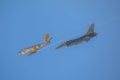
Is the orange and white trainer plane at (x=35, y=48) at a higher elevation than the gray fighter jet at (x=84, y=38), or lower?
higher

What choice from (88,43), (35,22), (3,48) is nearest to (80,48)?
(88,43)

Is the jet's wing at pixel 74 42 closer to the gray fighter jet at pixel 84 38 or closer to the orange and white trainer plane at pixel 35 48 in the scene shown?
the gray fighter jet at pixel 84 38

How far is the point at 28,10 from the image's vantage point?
436cm

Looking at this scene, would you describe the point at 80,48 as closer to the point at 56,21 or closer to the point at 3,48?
the point at 56,21

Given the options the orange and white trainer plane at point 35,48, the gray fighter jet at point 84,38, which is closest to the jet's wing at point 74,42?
the gray fighter jet at point 84,38

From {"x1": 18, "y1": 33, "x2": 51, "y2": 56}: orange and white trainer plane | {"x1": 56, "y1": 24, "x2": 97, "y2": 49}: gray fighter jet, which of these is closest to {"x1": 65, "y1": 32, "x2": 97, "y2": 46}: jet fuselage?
{"x1": 56, "y1": 24, "x2": 97, "y2": 49}: gray fighter jet

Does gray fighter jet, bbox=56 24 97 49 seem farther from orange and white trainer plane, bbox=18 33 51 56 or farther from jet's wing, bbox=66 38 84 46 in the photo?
orange and white trainer plane, bbox=18 33 51 56

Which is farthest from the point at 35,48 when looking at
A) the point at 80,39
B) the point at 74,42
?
the point at 80,39

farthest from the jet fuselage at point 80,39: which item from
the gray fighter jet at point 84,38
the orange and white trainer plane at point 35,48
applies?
the orange and white trainer plane at point 35,48

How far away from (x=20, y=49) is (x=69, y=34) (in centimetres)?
86

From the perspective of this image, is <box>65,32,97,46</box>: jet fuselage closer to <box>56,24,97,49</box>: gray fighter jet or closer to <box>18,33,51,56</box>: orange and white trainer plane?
<box>56,24,97,49</box>: gray fighter jet

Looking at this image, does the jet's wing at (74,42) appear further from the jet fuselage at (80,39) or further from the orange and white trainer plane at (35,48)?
the orange and white trainer plane at (35,48)

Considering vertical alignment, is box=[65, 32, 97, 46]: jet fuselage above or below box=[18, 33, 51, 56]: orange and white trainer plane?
below

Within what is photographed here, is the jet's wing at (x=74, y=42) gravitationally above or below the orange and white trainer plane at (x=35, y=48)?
below
